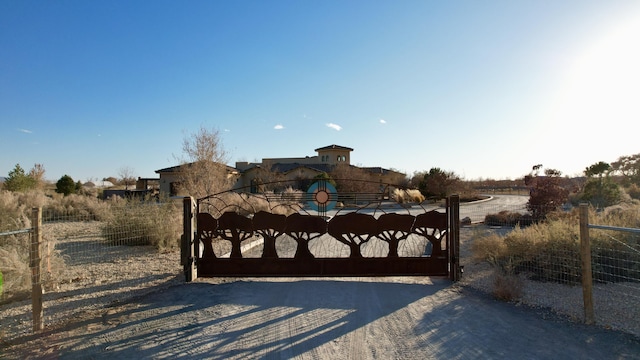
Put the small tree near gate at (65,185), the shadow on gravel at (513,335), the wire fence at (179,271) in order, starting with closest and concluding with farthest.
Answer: the shadow on gravel at (513,335) < the wire fence at (179,271) < the small tree near gate at (65,185)

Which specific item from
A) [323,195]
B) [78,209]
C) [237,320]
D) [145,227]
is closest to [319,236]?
[323,195]

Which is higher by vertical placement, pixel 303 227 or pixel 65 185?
pixel 65 185

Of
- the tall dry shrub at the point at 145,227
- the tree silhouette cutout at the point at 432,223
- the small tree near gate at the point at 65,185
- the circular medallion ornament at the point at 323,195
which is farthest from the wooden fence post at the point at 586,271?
the small tree near gate at the point at 65,185

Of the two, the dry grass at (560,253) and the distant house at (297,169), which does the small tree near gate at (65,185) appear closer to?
the distant house at (297,169)

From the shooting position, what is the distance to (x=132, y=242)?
10719mm

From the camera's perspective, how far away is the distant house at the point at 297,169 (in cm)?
4100

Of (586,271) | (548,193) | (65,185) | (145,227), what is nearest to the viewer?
(586,271)

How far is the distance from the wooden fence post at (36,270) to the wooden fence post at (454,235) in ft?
21.3

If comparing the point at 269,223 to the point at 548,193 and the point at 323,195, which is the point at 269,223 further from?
the point at 548,193

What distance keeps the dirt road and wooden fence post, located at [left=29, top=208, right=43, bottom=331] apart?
0.32 meters

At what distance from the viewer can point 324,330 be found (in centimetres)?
472

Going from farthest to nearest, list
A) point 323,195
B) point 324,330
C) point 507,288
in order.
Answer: point 323,195
point 507,288
point 324,330

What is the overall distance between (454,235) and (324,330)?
3365 millimetres

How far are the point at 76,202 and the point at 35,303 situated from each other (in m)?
19.2
